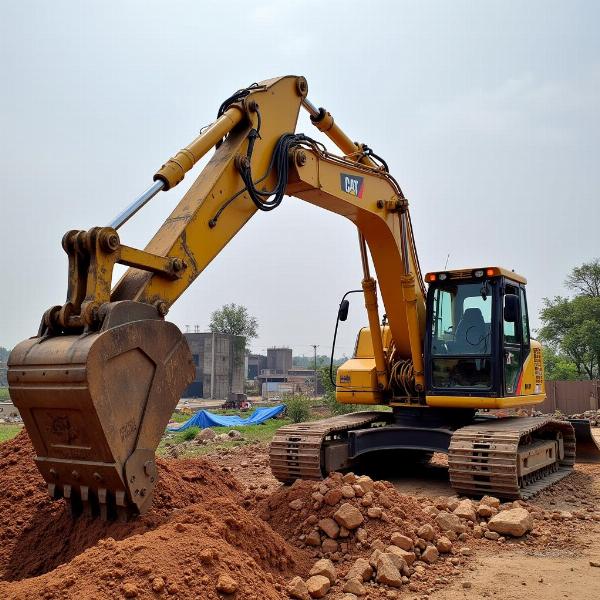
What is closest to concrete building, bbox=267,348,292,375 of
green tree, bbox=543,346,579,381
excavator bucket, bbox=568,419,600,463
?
green tree, bbox=543,346,579,381

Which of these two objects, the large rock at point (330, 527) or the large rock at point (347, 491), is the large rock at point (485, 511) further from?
the large rock at point (330, 527)

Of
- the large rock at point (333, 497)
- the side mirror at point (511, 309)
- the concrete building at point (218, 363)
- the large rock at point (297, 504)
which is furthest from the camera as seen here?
the concrete building at point (218, 363)

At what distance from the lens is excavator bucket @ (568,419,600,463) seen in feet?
35.2

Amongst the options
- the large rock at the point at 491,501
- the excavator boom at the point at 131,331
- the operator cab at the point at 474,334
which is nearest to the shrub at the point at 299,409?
the operator cab at the point at 474,334

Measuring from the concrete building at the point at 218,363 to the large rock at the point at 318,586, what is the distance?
51413 mm

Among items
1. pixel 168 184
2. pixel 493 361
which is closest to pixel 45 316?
pixel 168 184

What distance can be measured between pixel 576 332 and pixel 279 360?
5191 cm

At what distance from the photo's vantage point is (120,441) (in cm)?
414

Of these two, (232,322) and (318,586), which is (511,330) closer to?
(318,586)

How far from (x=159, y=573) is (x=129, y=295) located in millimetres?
1994

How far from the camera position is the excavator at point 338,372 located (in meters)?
4.20

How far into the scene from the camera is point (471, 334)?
27.6 feet

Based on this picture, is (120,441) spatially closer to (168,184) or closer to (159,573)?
(159,573)

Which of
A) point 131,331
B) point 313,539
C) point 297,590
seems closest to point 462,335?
point 313,539
